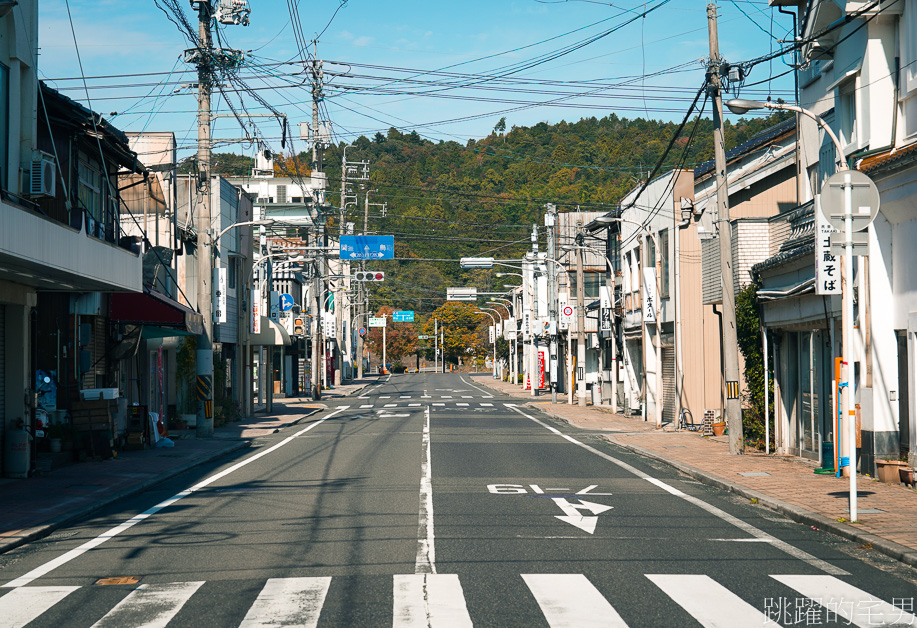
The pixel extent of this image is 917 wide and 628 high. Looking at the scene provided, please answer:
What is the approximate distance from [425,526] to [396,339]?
134 meters

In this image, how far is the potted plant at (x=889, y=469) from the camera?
15039mm

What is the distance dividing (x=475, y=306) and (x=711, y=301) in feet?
369

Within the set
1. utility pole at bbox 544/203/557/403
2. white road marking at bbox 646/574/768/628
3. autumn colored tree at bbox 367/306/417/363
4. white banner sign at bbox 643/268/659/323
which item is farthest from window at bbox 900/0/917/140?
autumn colored tree at bbox 367/306/417/363

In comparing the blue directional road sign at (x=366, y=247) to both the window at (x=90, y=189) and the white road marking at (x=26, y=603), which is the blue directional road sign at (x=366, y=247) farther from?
the white road marking at (x=26, y=603)

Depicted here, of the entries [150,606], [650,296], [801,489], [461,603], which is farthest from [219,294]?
[461,603]

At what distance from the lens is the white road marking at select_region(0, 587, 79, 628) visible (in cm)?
745

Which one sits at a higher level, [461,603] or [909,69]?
[909,69]

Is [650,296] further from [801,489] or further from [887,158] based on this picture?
[801,489]

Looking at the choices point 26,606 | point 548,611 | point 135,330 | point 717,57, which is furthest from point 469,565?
point 135,330

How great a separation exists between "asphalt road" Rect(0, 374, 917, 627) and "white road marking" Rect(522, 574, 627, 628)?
0.02 metres

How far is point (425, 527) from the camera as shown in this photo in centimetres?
1156

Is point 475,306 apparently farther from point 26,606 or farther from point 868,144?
point 26,606

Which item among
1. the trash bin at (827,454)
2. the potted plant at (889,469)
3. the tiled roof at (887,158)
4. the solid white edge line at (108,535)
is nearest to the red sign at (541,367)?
the solid white edge line at (108,535)

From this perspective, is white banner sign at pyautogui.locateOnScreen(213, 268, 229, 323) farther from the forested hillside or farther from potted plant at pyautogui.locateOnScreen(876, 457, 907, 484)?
the forested hillside
